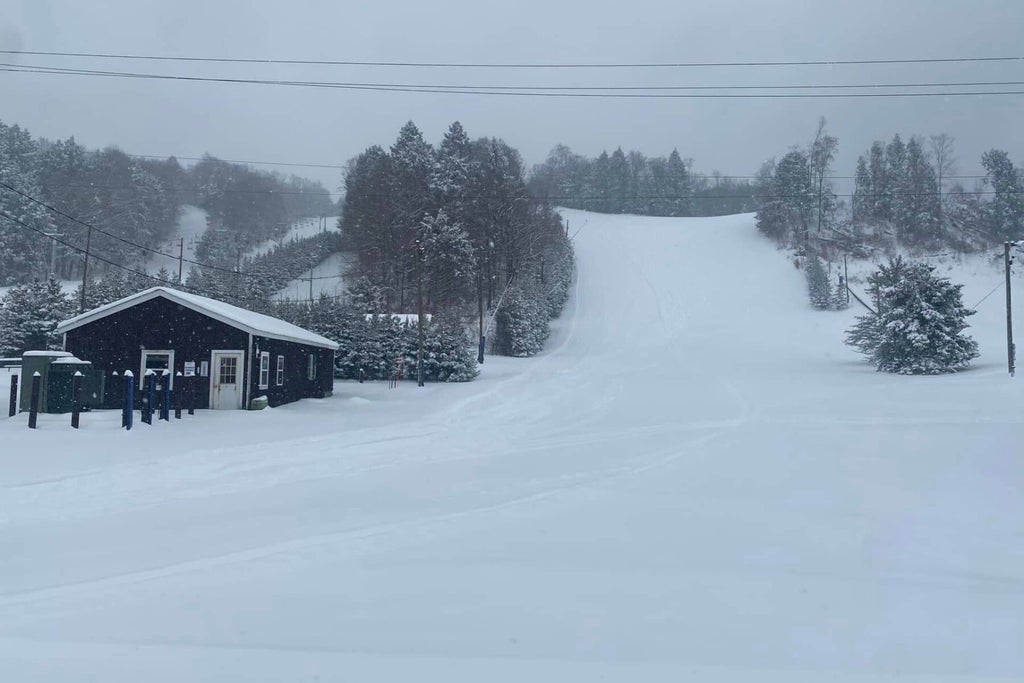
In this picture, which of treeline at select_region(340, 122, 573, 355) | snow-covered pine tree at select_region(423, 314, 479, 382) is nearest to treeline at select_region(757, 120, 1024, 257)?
treeline at select_region(340, 122, 573, 355)

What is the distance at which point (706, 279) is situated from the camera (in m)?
64.8

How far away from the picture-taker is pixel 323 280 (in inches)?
2660

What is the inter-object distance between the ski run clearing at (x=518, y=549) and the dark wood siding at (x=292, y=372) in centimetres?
468

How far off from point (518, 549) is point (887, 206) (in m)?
71.5

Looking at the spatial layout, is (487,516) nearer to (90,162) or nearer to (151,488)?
(151,488)

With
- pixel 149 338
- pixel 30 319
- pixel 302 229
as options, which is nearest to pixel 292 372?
pixel 149 338

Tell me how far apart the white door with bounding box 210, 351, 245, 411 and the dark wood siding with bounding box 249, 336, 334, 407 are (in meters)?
0.39

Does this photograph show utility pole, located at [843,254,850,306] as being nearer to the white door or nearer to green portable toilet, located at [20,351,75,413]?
the white door

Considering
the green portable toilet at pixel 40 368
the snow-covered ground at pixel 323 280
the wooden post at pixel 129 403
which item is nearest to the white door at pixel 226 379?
the green portable toilet at pixel 40 368

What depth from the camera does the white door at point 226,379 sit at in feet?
72.3

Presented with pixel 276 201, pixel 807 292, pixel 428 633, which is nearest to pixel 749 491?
pixel 428 633

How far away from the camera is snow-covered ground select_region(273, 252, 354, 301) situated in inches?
2489

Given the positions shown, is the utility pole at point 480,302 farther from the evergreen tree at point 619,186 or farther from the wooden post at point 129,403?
the evergreen tree at point 619,186

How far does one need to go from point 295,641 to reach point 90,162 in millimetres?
84444
